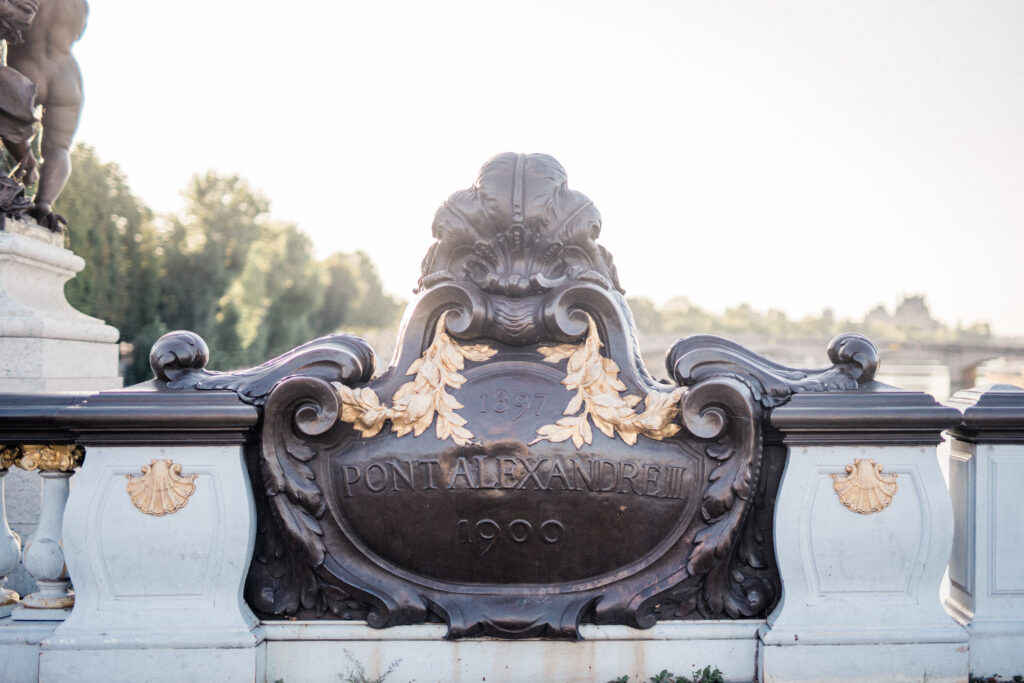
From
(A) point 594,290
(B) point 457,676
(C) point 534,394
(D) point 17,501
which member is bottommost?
(B) point 457,676

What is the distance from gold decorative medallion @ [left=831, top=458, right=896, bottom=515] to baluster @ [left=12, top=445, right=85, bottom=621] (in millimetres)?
3243

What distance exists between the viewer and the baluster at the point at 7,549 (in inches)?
130

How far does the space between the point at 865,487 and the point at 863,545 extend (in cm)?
24

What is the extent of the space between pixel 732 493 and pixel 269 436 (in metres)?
1.94

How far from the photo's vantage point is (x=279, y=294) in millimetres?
42250

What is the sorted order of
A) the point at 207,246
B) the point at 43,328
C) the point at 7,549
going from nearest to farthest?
the point at 7,549
the point at 43,328
the point at 207,246

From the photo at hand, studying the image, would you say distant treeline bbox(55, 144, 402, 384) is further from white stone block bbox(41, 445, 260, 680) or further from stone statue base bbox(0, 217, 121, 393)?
white stone block bbox(41, 445, 260, 680)

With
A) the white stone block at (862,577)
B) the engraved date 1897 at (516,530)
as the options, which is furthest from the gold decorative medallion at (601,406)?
the white stone block at (862,577)

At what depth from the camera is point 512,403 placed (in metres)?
3.24

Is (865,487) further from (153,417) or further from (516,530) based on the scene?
(153,417)

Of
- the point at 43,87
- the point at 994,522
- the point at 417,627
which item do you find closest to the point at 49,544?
the point at 417,627

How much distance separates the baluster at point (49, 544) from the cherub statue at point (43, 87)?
3.41 meters

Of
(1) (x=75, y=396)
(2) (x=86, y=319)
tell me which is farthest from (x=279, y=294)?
(1) (x=75, y=396)

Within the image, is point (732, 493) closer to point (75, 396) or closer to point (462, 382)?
point (462, 382)
